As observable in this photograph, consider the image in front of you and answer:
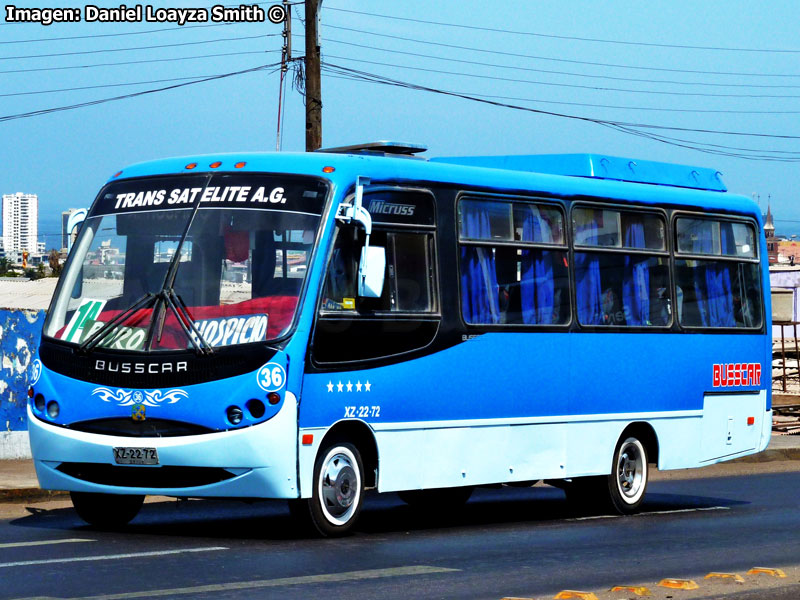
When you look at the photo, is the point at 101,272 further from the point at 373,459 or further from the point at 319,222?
the point at 373,459

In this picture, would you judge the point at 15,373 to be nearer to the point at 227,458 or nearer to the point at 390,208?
the point at 390,208

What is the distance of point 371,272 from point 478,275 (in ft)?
6.17

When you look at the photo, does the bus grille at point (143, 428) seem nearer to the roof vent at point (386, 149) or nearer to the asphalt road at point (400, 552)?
the asphalt road at point (400, 552)

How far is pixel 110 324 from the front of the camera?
11484 millimetres

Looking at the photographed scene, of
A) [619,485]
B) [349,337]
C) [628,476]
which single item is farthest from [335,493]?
[628,476]

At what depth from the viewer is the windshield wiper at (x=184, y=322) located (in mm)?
11062

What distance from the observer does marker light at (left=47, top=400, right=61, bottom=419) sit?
37.8ft

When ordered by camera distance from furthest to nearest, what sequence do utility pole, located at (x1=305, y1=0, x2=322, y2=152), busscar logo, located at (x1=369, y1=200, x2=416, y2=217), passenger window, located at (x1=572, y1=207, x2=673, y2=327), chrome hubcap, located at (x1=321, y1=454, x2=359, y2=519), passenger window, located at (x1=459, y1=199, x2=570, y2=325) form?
utility pole, located at (x1=305, y1=0, x2=322, y2=152)
passenger window, located at (x1=572, y1=207, x2=673, y2=327)
passenger window, located at (x1=459, y1=199, x2=570, y2=325)
busscar logo, located at (x1=369, y1=200, x2=416, y2=217)
chrome hubcap, located at (x1=321, y1=454, x2=359, y2=519)

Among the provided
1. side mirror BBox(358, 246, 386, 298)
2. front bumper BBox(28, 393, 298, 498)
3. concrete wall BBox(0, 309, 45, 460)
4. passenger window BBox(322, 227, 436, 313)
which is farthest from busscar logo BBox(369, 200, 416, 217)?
→ concrete wall BBox(0, 309, 45, 460)

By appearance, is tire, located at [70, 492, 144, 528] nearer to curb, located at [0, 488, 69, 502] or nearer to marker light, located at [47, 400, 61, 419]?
marker light, located at [47, 400, 61, 419]

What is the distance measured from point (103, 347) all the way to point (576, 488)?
5655 mm

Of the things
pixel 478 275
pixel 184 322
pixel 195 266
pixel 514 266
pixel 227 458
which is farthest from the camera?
pixel 514 266

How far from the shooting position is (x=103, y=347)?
11.4 meters

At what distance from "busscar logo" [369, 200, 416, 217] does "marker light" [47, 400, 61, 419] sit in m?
2.79
